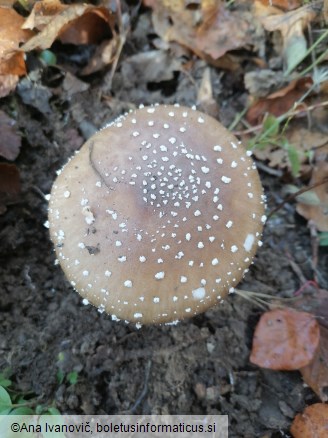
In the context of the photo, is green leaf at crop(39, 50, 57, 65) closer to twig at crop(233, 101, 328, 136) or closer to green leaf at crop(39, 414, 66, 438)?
twig at crop(233, 101, 328, 136)

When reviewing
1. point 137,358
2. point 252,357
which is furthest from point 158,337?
point 252,357

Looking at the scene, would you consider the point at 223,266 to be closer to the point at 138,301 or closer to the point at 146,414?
the point at 138,301

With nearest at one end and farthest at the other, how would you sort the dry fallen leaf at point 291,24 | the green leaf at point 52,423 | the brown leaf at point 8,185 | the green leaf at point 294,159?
1. the green leaf at point 52,423
2. the brown leaf at point 8,185
3. the green leaf at point 294,159
4. the dry fallen leaf at point 291,24

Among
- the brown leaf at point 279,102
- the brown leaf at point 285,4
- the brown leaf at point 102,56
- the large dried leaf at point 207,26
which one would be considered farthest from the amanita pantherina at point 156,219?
the brown leaf at point 285,4

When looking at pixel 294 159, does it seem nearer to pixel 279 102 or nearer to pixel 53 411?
→ pixel 279 102

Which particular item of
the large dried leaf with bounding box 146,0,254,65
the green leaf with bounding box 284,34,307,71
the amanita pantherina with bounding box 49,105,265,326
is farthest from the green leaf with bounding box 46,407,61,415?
the green leaf with bounding box 284,34,307,71

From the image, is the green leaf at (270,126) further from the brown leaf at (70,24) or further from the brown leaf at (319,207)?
the brown leaf at (70,24)
